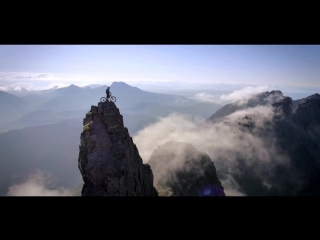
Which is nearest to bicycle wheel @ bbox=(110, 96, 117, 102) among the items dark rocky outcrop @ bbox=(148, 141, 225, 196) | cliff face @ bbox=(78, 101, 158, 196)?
cliff face @ bbox=(78, 101, 158, 196)

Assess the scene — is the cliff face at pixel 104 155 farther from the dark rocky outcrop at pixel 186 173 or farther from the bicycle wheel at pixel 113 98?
the dark rocky outcrop at pixel 186 173

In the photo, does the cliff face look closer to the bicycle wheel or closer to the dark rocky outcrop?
the bicycle wheel

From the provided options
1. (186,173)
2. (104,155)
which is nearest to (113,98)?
(104,155)

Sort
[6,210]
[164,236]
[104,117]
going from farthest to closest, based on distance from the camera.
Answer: [104,117] → [6,210] → [164,236]

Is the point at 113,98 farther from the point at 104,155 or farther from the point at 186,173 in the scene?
the point at 186,173
